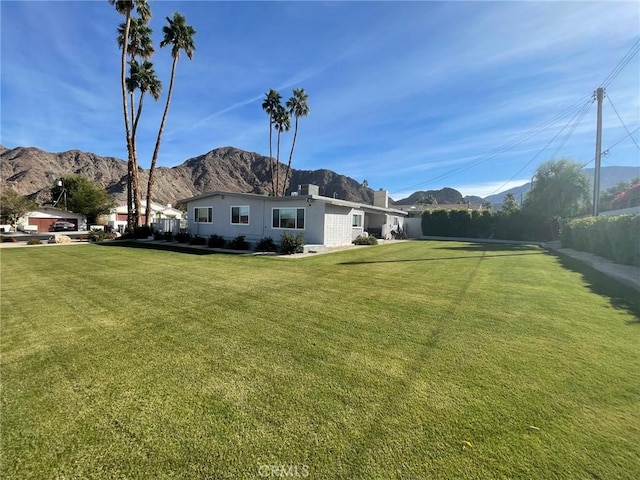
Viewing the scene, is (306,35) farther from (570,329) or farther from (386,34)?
(570,329)

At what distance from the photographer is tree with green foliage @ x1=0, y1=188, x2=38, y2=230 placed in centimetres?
3281

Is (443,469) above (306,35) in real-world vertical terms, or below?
below

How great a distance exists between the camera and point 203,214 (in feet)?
64.5

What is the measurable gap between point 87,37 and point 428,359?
644 inches

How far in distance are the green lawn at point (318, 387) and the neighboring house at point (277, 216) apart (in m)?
9.98

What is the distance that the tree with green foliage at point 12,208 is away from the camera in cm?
3281

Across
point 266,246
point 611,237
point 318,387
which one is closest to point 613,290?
point 611,237

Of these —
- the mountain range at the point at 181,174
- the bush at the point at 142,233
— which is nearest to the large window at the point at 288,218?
the bush at the point at 142,233

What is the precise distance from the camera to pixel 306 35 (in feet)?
40.5

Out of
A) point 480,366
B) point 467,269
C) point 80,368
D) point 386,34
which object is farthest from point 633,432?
point 386,34

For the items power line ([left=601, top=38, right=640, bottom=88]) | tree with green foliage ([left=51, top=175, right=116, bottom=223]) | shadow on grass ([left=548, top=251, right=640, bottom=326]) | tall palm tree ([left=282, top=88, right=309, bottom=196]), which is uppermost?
tall palm tree ([left=282, top=88, right=309, bottom=196])

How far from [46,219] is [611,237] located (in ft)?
185

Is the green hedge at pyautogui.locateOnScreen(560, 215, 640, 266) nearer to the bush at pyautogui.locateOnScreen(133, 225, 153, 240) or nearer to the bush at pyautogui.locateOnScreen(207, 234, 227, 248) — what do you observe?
the bush at pyautogui.locateOnScreen(207, 234, 227, 248)

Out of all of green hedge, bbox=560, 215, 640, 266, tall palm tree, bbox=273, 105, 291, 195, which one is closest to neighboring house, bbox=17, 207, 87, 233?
tall palm tree, bbox=273, 105, 291, 195
